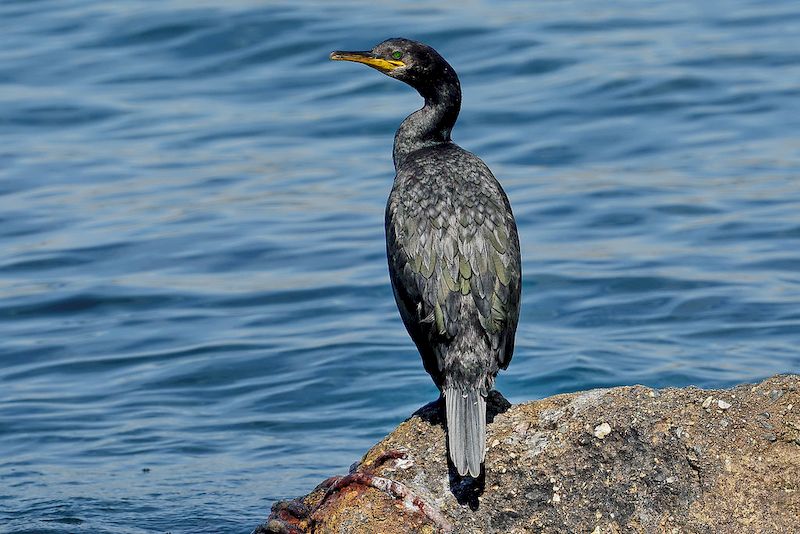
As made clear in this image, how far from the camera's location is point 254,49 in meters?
16.5

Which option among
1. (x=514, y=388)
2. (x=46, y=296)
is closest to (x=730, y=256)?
(x=514, y=388)

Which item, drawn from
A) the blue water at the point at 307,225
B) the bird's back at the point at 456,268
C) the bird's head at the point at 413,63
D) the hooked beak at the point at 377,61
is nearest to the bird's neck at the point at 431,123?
the bird's head at the point at 413,63

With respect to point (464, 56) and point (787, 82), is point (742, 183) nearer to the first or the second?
point (787, 82)

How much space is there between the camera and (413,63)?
20.4 feet

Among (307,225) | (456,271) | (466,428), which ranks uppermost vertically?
(456,271)

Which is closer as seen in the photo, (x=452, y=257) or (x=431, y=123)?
(x=452, y=257)

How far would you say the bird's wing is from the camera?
16.8ft

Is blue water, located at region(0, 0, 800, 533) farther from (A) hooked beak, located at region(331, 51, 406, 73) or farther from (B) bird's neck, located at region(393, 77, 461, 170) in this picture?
(A) hooked beak, located at region(331, 51, 406, 73)

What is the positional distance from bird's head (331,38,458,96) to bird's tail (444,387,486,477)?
1.84 metres

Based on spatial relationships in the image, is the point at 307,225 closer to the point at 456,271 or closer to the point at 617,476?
the point at 456,271

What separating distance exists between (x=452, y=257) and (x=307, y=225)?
6.62m

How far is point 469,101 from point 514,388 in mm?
6171

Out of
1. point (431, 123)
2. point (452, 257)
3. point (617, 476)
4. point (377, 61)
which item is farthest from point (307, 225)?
point (617, 476)

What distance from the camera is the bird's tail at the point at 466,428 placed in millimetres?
4438
